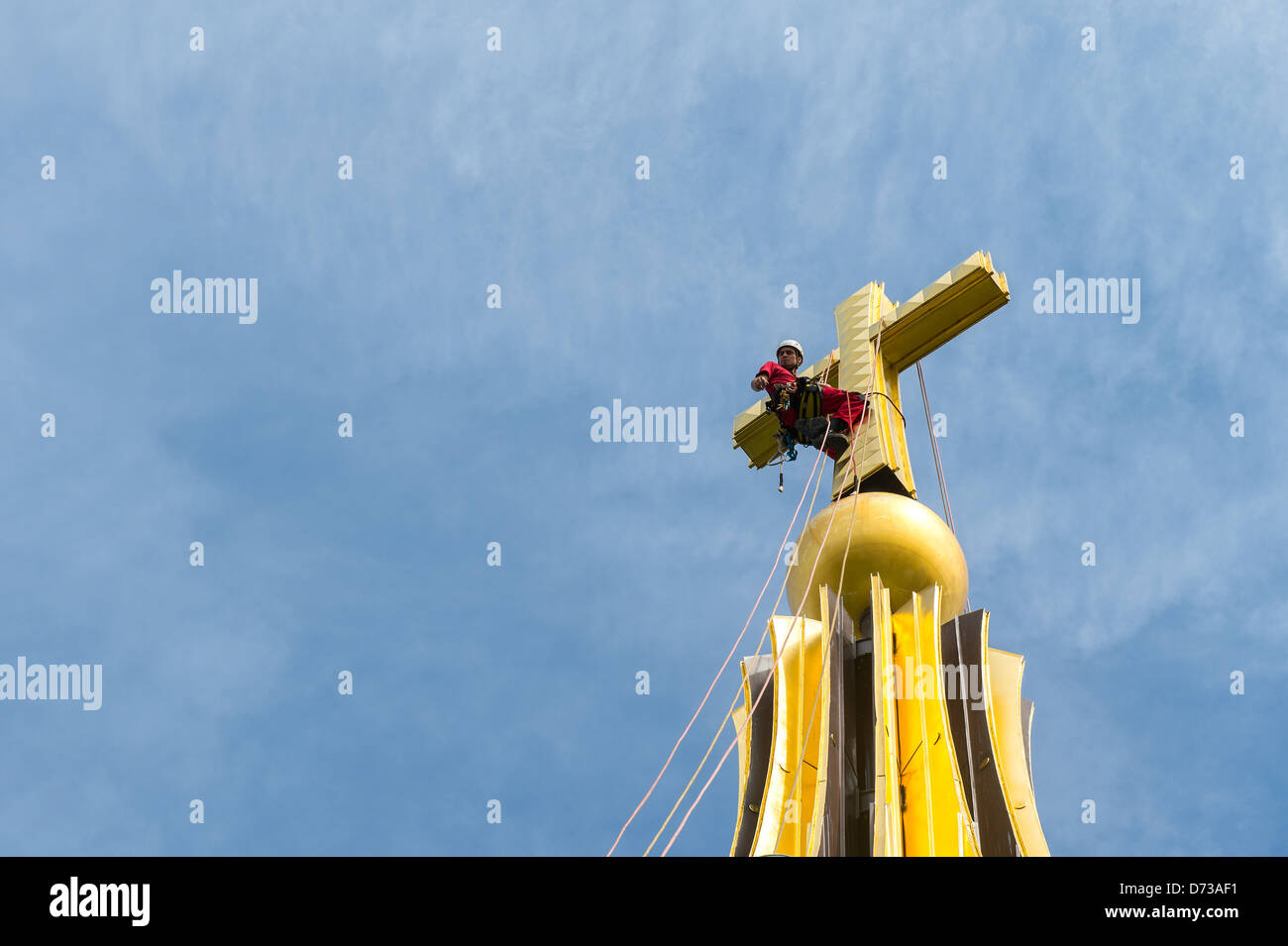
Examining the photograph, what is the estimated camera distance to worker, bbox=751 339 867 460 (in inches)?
810

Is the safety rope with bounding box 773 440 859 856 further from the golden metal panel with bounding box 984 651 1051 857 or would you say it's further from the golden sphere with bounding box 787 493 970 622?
the golden metal panel with bounding box 984 651 1051 857

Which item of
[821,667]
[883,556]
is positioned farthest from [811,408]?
[821,667]

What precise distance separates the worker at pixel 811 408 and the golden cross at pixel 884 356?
0.68ft

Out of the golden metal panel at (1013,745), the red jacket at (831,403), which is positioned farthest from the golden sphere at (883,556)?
Answer: the red jacket at (831,403)

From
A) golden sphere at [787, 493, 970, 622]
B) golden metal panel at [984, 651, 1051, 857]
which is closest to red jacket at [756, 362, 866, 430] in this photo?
golden sphere at [787, 493, 970, 622]

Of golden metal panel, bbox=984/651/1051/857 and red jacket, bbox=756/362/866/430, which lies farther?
red jacket, bbox=756/362/866/430

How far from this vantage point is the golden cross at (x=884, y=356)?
2031cm

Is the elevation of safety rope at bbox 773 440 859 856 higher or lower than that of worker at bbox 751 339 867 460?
lower

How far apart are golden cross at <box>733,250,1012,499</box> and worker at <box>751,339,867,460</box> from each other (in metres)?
0.21

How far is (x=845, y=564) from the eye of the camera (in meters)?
19.0
